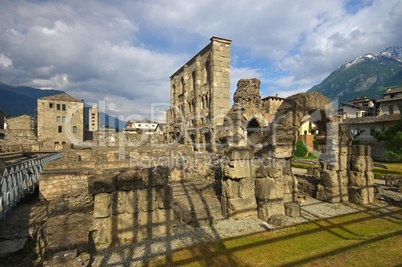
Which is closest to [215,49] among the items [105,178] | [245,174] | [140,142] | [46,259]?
[140,142]

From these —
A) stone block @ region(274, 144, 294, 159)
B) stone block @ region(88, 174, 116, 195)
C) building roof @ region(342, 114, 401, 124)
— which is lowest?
stone block @ region(88, 174, 116, 195)

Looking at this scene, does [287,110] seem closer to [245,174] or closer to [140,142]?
[245,174]

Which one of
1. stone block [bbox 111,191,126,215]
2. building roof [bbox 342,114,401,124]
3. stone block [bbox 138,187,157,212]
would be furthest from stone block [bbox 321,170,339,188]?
building roof [bbox 342,114,401,124]

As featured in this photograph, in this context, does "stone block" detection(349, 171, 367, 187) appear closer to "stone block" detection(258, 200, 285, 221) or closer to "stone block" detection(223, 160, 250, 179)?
→ "stone block" detection(258, 200, 285, 221)

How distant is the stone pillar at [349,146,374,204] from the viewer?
9398mm

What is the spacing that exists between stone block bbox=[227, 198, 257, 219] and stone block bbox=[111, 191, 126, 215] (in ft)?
11.2

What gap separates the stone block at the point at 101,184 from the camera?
5.44 metres

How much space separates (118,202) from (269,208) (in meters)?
4.73

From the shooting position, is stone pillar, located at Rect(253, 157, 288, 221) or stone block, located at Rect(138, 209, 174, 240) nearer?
stone block, located at Rect(138, 209, 174, 240)

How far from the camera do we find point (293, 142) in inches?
346

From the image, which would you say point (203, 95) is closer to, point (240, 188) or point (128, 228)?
point (240, 188)

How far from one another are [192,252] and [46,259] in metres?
2.96

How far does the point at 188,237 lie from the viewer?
6.10 metres

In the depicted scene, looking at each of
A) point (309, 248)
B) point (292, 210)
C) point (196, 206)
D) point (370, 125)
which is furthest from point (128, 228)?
point (370, 125)
